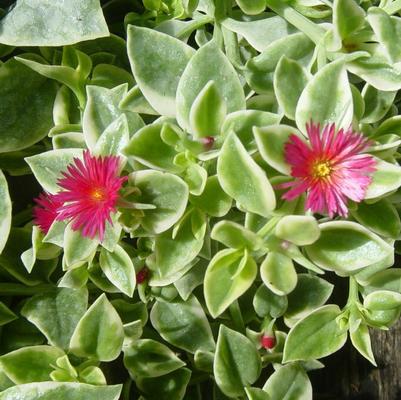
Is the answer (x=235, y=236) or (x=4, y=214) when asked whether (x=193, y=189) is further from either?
(x=4, y=214)

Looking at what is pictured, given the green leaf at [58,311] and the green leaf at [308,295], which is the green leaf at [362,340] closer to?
the green leaf at [308,295]

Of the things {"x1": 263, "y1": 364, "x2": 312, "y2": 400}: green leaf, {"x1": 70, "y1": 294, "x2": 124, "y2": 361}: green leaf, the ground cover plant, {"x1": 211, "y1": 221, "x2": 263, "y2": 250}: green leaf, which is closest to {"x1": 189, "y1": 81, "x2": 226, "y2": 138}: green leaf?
the ground cover plant

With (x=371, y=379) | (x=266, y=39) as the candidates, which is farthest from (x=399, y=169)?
(x=371, y=379)

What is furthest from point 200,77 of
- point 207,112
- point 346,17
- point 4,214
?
point 4,214

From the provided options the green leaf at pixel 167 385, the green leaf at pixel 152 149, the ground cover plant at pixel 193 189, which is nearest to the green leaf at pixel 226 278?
the ground cover plant at pixel 193 189

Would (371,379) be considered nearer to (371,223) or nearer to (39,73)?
(371,223)

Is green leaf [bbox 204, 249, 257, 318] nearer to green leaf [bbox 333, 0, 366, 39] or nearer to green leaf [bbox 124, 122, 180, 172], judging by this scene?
green leaf [bbox 124, 122, 180, 172]
